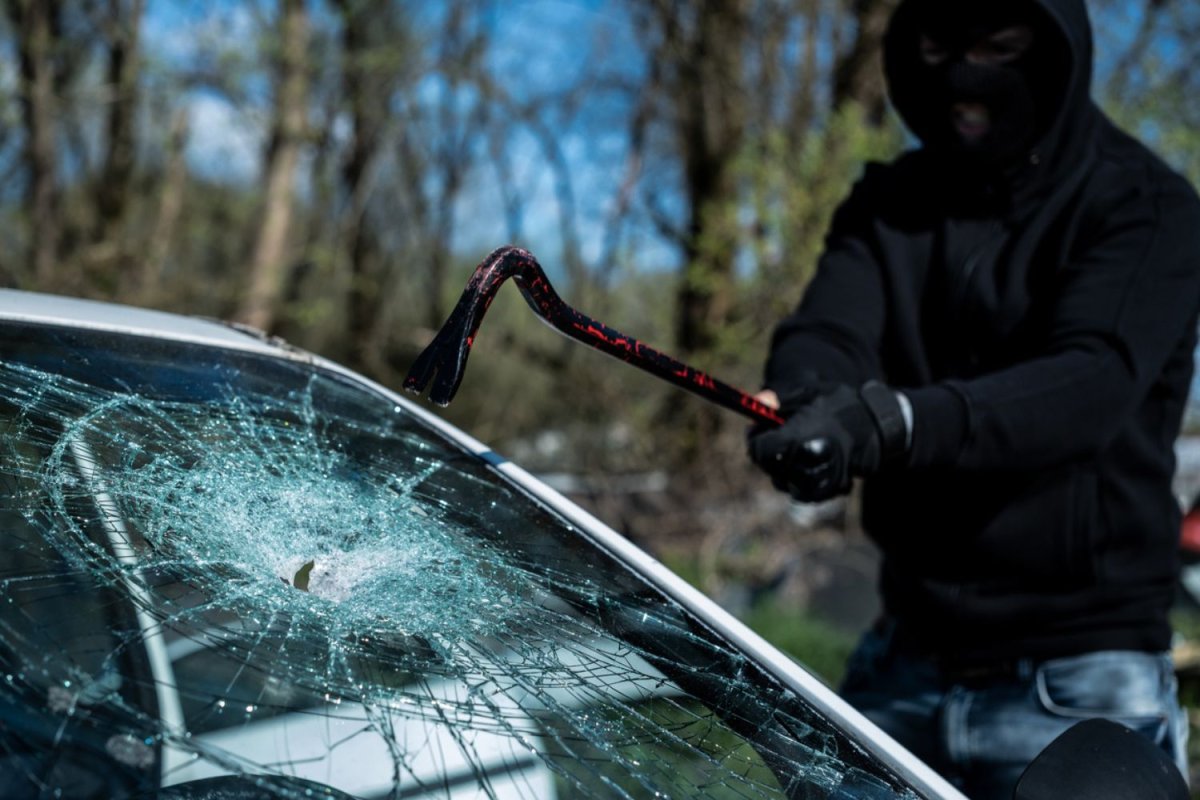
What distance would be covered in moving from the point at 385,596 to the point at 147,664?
319 millimetres

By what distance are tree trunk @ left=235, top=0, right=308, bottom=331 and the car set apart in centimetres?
625

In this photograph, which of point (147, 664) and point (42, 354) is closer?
point (147, 664)

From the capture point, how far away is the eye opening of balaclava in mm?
2119

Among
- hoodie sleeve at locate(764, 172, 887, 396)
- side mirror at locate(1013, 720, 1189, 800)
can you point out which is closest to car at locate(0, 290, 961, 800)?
side mirror at locate(1013, 720, 1189, 800)

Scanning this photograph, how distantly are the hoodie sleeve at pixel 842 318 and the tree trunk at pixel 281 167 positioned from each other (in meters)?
6.04

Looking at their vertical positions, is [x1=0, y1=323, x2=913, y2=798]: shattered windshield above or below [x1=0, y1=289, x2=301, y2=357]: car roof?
below

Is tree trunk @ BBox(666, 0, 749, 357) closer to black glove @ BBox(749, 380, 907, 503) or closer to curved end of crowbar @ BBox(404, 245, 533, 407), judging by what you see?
black glove @ BBox(749, 380, 907, 503)

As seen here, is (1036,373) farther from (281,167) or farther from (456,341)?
(281,167)

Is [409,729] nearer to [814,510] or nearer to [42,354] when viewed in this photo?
[42,354]

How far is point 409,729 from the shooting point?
1.40 meters

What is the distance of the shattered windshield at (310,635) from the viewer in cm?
118

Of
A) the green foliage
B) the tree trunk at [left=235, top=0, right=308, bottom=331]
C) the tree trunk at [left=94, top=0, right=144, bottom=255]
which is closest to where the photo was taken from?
the green foliage

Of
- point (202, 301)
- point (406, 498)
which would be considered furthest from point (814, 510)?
point (406, 498)

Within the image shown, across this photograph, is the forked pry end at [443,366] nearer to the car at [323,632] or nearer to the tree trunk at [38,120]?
the car at [323,632]
